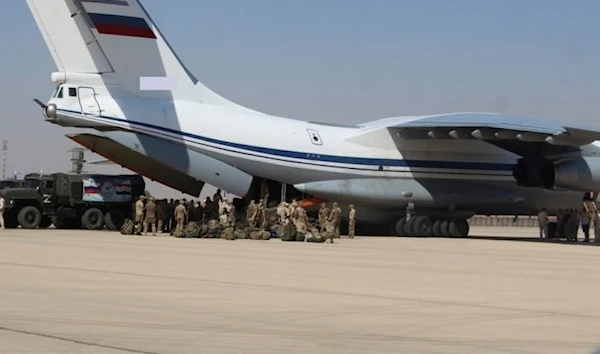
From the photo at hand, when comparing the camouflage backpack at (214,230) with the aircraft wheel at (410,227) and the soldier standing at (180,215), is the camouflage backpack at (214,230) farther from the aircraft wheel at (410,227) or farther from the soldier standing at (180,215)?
the aircraft wheel at (410,227)

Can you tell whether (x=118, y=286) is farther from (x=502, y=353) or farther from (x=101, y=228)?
(x=101, y=228)

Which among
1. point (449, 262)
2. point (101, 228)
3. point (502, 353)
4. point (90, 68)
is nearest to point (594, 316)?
point (502, 353)

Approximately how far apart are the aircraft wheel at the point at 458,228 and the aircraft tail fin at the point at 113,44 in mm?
8673

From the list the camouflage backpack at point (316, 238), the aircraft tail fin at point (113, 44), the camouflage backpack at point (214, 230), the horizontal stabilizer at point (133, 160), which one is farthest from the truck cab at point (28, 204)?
the camouflage backpack at point (316, 238)

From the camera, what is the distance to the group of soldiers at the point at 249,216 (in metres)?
23.9

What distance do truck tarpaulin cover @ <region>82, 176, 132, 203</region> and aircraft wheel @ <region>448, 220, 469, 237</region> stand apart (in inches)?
365

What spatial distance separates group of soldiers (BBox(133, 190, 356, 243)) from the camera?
23.9 meters

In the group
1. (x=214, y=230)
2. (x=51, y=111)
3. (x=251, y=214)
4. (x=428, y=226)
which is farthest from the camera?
(x=428, y=226)

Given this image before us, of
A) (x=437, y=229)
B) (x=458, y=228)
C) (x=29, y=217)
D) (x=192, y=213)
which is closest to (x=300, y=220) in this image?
(x=192, y=213)

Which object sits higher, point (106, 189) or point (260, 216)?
point (106, 189)

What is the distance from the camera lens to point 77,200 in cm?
2688

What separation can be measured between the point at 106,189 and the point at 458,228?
10159 mm

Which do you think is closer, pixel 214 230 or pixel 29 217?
pixel 214 230

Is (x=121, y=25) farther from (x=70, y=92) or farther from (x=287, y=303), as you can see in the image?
(x=287, y=303)
